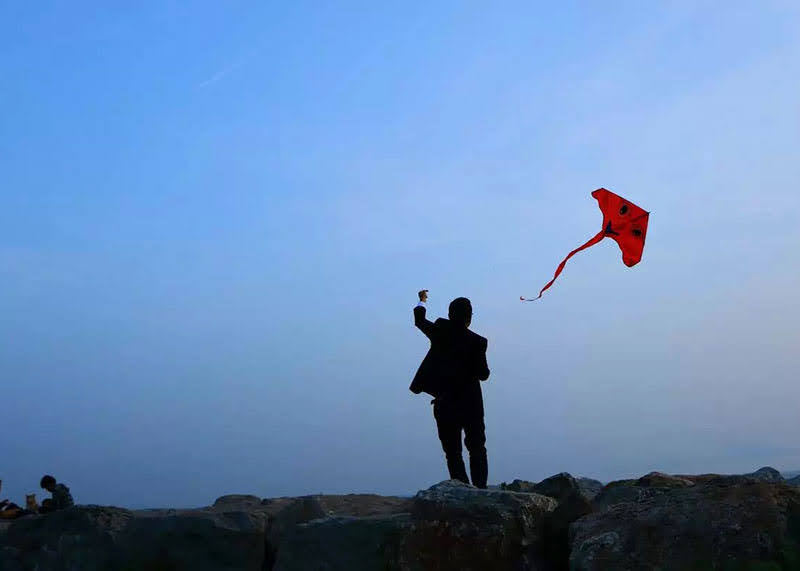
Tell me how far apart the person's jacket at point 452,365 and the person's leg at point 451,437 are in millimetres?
151

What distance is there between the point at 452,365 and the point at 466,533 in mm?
2590

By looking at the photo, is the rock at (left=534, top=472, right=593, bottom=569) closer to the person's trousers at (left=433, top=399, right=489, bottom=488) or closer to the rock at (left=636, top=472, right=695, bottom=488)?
the rock at (left=636, top=472, right=695, bottom=488)

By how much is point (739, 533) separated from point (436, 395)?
369 centimetres

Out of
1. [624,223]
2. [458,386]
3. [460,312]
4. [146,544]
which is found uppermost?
[624,223]

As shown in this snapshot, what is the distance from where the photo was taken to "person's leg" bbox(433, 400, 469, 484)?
830cm

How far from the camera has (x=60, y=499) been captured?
9.95 meters

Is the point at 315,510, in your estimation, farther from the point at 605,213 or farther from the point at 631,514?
the point at 605,213

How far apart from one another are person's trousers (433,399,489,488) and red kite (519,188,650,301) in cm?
225

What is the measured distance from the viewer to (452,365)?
325 inches

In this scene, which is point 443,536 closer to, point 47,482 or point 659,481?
point 659,481

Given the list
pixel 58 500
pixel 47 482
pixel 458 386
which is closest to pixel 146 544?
pixel 458 386

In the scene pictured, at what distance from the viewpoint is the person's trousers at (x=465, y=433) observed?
27.1 feet

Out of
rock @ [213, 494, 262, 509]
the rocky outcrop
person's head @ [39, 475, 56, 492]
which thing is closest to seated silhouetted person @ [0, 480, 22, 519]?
person's head @ [39, 475, 56, 492]

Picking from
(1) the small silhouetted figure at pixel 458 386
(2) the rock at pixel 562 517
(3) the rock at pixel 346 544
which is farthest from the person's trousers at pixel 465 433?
(3) the rock at pixel 346 544
